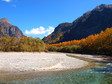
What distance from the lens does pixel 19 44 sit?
291ft

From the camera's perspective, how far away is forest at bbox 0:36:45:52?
85.5 m

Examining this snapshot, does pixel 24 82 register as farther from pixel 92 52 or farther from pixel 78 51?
pixel 78 51

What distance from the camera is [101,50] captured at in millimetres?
66062

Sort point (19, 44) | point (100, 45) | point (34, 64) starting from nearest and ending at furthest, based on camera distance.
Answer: point (34, 64)
point (100, 45)
point (19, 44)

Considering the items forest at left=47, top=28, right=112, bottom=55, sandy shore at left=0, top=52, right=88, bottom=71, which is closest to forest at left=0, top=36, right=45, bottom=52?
forest at left=47, top=28, right=112, bottom=55

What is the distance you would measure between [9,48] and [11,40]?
688cm

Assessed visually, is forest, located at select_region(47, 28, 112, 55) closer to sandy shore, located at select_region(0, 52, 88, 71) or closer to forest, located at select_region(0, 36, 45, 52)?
sandy shore, located at select_region(0, 52, 88, 71)

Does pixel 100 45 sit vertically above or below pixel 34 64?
above

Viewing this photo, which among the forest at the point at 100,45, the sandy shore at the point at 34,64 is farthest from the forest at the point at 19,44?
the sandy shore at the point at 34,64

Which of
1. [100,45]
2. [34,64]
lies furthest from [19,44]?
[34,64]

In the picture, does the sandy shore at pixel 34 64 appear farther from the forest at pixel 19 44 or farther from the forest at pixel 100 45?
the forest at pixel 19 44

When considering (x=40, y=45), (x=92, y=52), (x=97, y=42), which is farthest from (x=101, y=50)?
(x=40, y=45)

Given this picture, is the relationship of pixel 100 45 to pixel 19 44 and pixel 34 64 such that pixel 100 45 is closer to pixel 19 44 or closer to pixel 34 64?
pixel 34 64

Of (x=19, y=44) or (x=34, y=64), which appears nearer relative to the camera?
(x=34, y=64)
